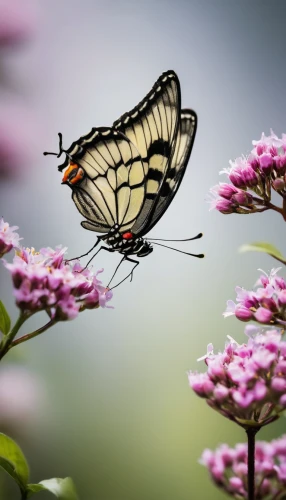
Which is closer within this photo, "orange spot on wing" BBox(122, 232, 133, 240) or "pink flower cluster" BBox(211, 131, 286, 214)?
"pink flower cluster" BBox(211, 131, 286, 214)

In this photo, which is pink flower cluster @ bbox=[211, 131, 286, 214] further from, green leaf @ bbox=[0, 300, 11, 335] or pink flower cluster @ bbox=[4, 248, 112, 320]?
green leaf @ bbox=[0, 300, 11, 335]

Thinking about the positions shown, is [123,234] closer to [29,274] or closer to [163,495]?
[29,274]

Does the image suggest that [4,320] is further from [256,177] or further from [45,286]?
[256,177]

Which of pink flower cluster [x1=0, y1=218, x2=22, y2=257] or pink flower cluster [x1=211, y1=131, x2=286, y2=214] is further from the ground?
pink flower cluster [x1=211, y1=131, x2=286, y2=214]

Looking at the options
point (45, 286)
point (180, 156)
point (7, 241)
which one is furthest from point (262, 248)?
point (180, 156)

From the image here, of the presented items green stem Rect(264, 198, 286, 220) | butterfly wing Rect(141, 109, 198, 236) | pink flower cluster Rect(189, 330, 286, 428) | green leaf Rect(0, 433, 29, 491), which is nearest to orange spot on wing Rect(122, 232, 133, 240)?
butterfly wing Rect(141, 109, 198, 236)

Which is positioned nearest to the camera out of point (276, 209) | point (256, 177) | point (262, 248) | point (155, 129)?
point (262, 248)
